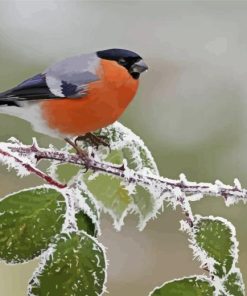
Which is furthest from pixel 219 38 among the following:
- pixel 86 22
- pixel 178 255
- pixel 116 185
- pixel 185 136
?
pixel 116 185

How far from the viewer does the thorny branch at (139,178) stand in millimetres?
354

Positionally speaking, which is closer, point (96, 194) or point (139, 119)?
point (96, 194)

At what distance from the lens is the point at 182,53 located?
4.07m

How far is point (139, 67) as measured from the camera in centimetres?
47

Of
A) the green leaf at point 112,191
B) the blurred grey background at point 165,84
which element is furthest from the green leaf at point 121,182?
the blurred grey background at point 165,84

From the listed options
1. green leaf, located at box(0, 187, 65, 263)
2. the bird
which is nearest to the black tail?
the bird

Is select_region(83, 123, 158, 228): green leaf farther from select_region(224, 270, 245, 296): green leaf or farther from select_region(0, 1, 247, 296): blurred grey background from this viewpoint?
select_region(0, 1, 247, 296): blurred grey background

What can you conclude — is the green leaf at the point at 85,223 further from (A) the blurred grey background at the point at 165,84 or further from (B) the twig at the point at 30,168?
(A) the blurred grey background at the point at 165,84

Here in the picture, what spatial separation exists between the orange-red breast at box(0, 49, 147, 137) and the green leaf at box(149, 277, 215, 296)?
13 cm

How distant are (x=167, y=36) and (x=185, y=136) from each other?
132 cm

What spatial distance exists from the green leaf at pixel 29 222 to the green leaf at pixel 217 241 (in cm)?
7

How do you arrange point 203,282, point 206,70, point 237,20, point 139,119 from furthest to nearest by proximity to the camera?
1. point 237,20
2. point 206,70
3. point 139,119
4. point 203,282

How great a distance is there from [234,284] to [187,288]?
0.03 metres

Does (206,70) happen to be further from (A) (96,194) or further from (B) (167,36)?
(A) (96,194)
